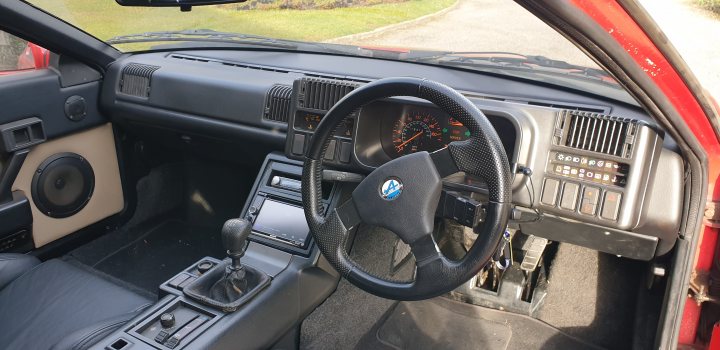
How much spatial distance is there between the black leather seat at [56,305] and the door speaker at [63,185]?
0.74 meters

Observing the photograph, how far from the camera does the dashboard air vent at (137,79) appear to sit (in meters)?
3.18

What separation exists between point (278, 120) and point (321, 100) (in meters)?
0.62

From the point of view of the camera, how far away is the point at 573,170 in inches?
75.7

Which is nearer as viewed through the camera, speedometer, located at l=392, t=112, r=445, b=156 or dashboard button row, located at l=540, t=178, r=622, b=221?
dashboard button row, located at l=540, t=178, r=622, b=221

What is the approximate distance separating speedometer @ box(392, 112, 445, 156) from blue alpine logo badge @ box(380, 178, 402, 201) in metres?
0.52

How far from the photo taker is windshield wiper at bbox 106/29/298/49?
3.18m

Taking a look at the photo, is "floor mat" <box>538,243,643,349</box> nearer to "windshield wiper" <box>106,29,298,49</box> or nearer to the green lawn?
the green lawn

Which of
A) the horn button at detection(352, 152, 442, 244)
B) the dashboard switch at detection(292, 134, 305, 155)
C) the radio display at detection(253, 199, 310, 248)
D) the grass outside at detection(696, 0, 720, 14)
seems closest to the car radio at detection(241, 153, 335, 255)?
the radio display at detection(253, 199, 310, 248)

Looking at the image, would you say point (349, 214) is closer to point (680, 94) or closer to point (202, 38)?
point (680, 94)

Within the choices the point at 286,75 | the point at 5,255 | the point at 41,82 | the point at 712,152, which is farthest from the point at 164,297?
the point at 712,152

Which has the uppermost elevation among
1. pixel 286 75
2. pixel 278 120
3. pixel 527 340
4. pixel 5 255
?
pixel 286 75

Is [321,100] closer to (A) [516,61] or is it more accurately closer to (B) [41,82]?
(A) [516,61]

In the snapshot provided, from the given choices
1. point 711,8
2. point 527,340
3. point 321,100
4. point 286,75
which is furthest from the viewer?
point 711,8

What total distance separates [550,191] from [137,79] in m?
→ 2.24
